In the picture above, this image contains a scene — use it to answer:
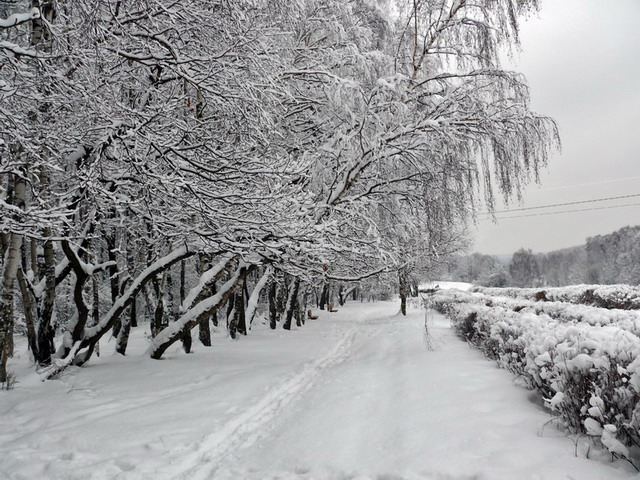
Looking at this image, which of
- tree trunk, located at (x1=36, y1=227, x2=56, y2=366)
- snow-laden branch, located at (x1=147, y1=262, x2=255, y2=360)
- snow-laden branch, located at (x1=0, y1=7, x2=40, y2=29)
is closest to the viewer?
snow-laden branch, located at (x1=0, y1=7, x2=40, y2=29)

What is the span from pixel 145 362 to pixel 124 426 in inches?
145

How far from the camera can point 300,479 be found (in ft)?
10.7

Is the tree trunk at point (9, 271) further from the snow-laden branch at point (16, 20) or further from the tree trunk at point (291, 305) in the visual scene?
the tree trunk at point (291, 305)

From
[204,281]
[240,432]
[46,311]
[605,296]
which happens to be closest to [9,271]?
[46,311]

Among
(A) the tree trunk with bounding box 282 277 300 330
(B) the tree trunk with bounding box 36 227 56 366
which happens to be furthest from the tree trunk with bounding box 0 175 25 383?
(A) the tree trunk with bounding box 282 277 300 330

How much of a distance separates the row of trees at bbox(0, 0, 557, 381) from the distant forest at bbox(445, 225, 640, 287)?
53.1 m

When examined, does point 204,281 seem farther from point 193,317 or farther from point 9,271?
point 9,271

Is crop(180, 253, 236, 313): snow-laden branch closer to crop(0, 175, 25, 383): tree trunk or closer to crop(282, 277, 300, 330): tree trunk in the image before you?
crop(0, 175, 25, 383): tree trunk

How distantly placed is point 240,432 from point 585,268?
355ft

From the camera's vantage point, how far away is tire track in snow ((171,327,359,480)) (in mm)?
3589

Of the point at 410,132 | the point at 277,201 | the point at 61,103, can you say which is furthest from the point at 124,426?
the point at 410,132

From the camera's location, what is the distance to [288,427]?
4590 millimetres

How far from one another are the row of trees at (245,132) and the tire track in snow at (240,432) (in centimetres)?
191

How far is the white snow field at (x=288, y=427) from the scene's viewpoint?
3.21 metres
